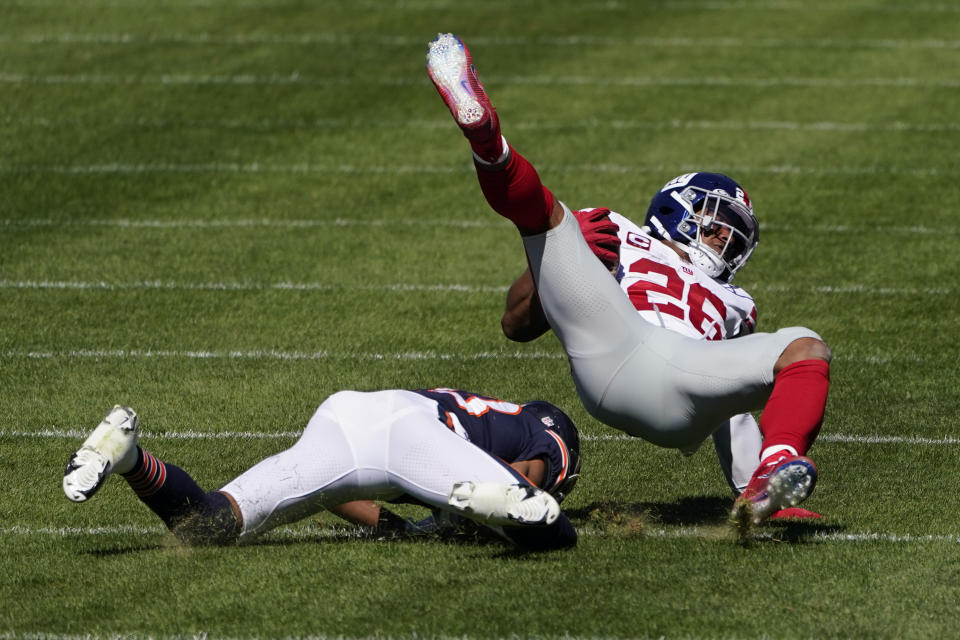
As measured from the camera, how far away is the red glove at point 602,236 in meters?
5.19

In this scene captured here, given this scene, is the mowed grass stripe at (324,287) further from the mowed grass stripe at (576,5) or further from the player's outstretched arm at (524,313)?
the mowed grass stripe at (576,5)

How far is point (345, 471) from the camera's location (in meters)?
4.68

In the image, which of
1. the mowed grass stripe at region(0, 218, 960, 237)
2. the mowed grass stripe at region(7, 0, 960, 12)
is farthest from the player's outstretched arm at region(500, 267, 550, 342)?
the mowed grass stripe at region(7, 0, 960, 12)

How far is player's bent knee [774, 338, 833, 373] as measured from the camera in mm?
4691

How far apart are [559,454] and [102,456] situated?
1524 mm

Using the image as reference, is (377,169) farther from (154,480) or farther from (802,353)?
(802,353)

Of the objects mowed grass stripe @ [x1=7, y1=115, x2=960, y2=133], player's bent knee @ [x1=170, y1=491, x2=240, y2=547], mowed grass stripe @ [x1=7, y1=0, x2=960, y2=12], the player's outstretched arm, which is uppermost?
mowed grass stripe @ [x1=7, y1=0, x2=960, y2=12]

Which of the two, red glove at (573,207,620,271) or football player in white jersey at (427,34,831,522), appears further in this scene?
red glove at (573,207,620,271)

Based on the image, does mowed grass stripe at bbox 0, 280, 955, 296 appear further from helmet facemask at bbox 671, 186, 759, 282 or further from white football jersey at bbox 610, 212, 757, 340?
white football jersey at bbox 610, 212, 757, 340

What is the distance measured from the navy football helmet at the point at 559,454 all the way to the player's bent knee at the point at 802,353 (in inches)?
30.9

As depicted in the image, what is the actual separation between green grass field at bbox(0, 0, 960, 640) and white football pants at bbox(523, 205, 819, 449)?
1.40 feet

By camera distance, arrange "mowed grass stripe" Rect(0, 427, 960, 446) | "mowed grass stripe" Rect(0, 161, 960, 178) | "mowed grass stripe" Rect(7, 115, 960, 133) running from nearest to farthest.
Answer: "mowed grass stripe" Rect(0, 427, 960, 446)
"mowed grass stripe" Rect(0, 161, 960, 178)
"mowed grass stripe" Rect(7, 115, 960, 133)

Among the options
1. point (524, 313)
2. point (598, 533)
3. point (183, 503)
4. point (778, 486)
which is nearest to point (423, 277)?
point (524, 313)

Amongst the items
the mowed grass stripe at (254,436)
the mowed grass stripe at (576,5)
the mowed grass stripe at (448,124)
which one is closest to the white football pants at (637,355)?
the mowed grass stripe at (254,436)
